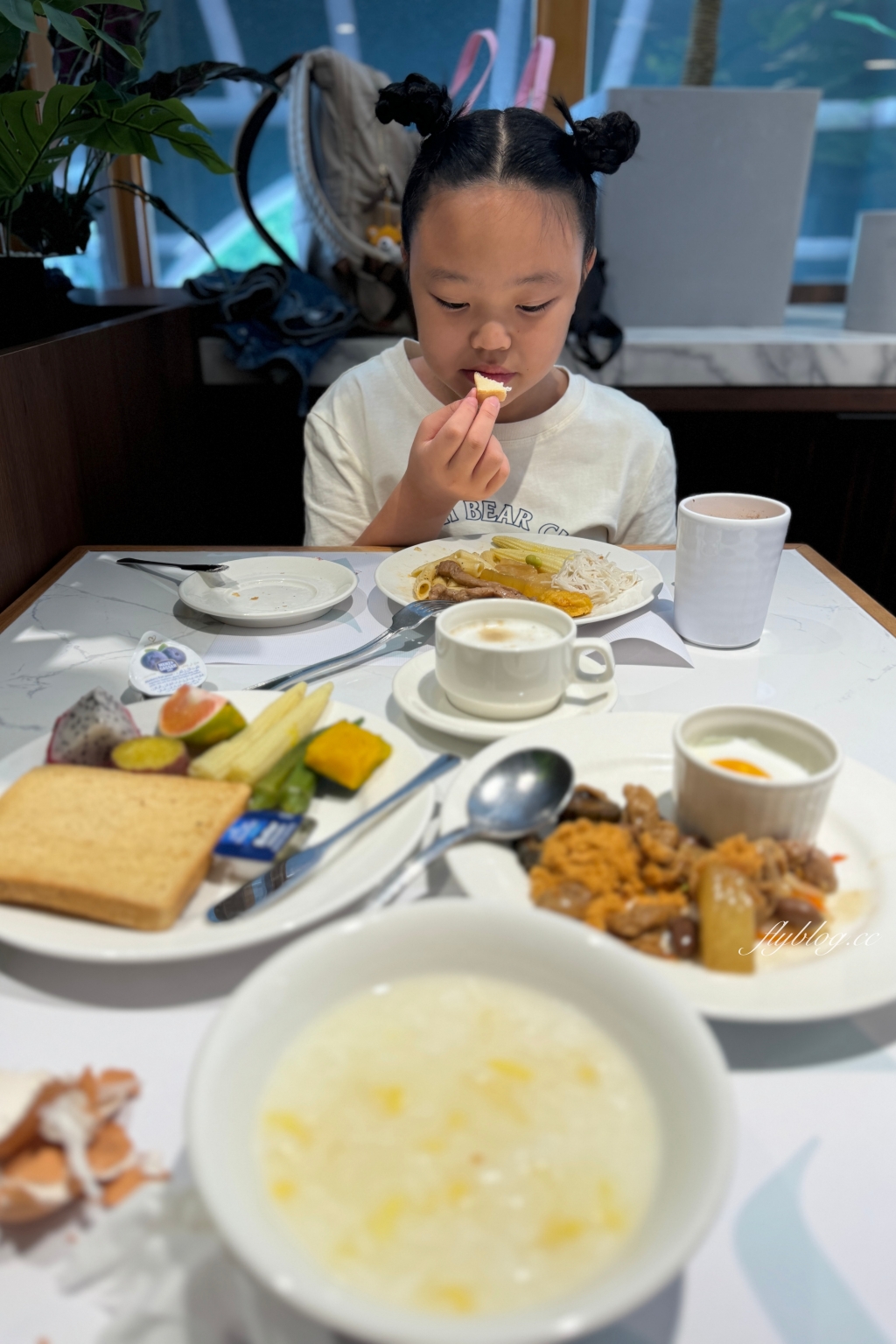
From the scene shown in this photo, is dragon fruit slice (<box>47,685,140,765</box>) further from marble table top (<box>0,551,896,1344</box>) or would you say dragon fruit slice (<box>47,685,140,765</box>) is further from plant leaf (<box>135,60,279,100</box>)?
plant leaf (<box>135,60,279,100</box>)

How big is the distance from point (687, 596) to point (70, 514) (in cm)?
123

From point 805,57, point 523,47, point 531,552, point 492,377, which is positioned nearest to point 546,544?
point 531,552

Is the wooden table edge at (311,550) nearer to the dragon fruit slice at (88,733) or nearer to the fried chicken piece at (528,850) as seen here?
the dragon fruit slice at (88,733)

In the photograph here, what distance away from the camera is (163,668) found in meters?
1.20

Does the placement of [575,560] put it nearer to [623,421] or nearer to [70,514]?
[623,421]

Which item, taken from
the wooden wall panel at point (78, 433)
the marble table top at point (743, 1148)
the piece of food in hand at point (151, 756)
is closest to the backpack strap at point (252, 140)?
the wooden wall panel at point (78, 433)

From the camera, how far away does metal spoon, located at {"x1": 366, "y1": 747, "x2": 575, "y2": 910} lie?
0.78 meters

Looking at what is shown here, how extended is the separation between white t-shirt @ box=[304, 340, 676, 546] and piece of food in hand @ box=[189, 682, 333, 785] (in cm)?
109

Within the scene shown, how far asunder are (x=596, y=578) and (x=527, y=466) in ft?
2.32

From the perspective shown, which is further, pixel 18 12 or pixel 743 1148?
pixel 18 12

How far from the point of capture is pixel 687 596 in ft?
4.54

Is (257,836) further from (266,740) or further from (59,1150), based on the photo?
(59,1150)

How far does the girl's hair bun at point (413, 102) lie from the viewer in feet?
5.56

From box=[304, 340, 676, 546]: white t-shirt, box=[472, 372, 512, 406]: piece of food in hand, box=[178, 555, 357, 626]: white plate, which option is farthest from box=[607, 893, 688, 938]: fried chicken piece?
box=[304, 340, 676, 546]: white t-shirt
